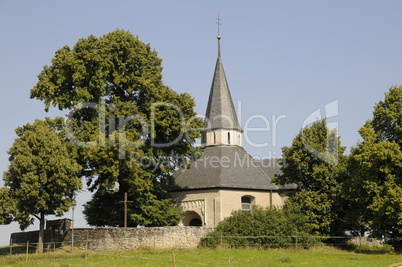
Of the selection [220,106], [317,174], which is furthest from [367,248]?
[220,106]

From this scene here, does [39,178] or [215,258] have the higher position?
Answer: [39,178]

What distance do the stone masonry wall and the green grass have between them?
1.65m

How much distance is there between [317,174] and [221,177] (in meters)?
9.80

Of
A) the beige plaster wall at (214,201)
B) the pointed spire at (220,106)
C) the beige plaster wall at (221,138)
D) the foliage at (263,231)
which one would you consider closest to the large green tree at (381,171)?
the foliage at (263,231)

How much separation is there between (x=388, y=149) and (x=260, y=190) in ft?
53.4

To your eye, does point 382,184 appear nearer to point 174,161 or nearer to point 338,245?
point 338,245

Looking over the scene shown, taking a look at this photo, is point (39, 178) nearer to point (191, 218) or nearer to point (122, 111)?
point (122, 111)

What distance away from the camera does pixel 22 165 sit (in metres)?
39.8

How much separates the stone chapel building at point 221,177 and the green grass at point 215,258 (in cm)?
1201

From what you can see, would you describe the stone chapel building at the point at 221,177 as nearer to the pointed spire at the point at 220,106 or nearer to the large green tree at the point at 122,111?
the pointed spire at the point at 220,106

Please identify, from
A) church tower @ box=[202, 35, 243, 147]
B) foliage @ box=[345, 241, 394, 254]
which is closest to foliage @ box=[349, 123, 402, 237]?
foliage @ box=[345, 241, 394, 254]

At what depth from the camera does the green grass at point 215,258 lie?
3192cm

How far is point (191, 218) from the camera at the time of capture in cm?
5362

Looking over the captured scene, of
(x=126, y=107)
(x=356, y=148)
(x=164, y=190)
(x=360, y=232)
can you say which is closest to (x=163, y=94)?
(x=126, y=107)
